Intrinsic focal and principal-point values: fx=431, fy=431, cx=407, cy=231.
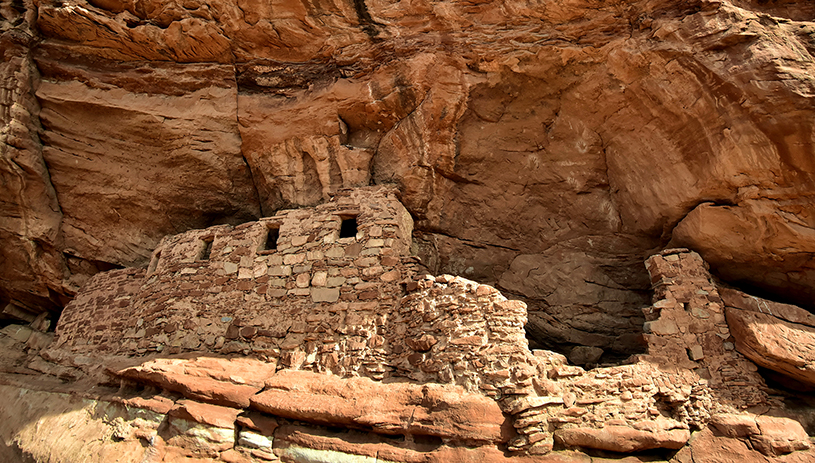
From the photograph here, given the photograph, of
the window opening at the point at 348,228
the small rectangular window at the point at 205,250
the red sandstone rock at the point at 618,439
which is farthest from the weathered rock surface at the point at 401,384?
the small rectangular window at the point at 205,250

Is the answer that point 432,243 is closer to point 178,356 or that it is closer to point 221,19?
point 178,356

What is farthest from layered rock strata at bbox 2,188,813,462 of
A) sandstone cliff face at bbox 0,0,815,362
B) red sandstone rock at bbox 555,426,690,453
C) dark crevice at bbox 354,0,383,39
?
dark crevice at bbox 354,0,383,39

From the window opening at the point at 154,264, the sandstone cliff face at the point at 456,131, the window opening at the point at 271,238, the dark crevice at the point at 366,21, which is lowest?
the window opening at the point at 154,264

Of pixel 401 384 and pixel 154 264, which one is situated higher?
pixel 154 264

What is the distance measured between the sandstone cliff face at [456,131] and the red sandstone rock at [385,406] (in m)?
2.82

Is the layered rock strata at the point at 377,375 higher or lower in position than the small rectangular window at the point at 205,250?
lower

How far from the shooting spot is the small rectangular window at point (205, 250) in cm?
709

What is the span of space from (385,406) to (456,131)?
4.21m

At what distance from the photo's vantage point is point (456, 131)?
6.77 m

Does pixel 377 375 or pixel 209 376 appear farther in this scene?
pixel 209 376

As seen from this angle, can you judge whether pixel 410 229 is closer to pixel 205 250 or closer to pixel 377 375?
pixel 377 375

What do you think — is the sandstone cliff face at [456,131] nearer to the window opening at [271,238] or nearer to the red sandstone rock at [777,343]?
the window opening at [271,238]

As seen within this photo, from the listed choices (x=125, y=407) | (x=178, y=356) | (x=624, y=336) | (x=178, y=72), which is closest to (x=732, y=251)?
(x=624, y=336)

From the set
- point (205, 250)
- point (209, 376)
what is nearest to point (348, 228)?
point (205, 250)
